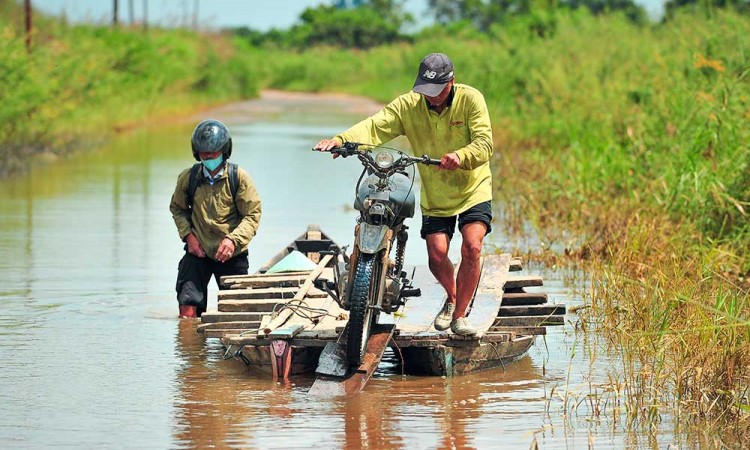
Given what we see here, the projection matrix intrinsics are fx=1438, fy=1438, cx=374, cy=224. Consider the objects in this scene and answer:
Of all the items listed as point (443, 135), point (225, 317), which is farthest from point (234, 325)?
point (443, 135)

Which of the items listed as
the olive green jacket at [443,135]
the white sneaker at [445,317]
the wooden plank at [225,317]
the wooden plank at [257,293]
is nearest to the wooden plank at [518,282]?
the white sneaker at [445,317]

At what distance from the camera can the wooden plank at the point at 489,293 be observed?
864cm

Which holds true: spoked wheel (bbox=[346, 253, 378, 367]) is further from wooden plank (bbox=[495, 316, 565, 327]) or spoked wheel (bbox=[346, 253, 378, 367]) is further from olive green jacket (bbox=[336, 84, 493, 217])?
wooden plank (bbox=[495, 316, 565, 327])

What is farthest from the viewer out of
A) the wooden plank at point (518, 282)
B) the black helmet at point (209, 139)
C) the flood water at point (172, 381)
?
the black helmet at point (209, 139)

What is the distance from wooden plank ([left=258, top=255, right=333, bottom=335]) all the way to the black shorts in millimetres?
996

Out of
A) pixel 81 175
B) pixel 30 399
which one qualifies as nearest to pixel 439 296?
pixel 30 399

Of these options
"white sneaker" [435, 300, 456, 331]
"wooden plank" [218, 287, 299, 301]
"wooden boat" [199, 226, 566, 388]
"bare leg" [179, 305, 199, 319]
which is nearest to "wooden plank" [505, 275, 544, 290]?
"wooden boat" [199, 226, 566, 388]

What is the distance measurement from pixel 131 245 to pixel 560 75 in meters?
10.5

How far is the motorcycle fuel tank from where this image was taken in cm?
793

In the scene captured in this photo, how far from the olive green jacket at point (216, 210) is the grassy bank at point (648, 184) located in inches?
96.9

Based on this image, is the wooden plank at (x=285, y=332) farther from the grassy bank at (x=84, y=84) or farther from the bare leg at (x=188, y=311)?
the grassy bank at (x=84, y=84)

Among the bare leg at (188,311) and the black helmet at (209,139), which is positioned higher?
the black helmet at (209,139)

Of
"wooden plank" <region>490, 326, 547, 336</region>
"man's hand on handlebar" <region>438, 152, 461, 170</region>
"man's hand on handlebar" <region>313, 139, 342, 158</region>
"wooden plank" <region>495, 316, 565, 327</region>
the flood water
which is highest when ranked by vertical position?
"man's hand on handlebar" <region>313, 139, 342, 158</region>

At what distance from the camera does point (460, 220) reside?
8.43 metres
